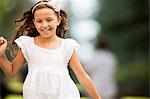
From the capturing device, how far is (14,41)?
4727 mm

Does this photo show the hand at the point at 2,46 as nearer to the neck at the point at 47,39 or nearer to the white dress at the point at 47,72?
the white dress at the point at 47,72

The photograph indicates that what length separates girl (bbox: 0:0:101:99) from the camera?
4543 millimetres

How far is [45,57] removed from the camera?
15.0ft

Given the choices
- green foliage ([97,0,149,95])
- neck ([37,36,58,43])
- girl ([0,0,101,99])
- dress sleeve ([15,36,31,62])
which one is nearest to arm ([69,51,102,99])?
girl ([0,0,101,99])

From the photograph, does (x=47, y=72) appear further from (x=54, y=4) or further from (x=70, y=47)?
(x=54, y=4)

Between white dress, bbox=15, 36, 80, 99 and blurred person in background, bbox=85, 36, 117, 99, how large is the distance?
5635mm

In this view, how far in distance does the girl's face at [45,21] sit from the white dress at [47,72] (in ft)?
0.43

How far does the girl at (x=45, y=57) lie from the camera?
14.9 ft

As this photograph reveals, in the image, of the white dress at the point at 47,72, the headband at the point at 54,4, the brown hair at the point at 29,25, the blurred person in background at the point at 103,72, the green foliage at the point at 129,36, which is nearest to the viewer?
the white dress at the point at 47,72

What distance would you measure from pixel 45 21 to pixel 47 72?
39 cm

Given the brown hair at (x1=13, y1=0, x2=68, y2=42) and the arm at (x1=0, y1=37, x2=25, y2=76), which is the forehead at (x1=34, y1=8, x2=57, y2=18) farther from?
the arm at (x1=0, y1=37, x2=25, y2=76)

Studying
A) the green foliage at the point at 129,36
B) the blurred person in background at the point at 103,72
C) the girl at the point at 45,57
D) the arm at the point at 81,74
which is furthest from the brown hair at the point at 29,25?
the green foliage at the point at 129,36

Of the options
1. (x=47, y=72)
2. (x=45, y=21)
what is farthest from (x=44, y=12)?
(x=47, y=72)

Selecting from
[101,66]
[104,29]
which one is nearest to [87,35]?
[104,29]
